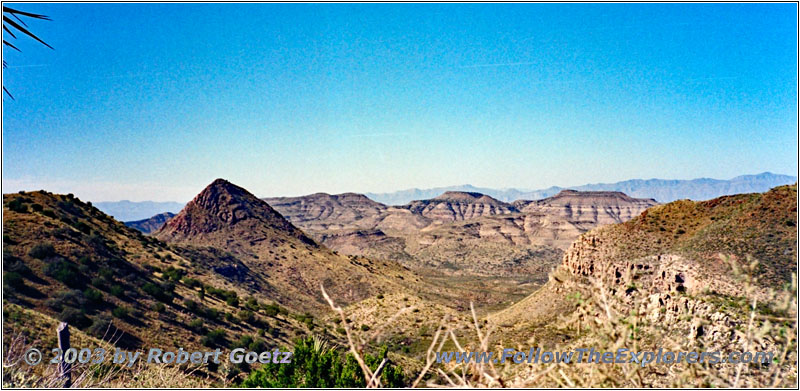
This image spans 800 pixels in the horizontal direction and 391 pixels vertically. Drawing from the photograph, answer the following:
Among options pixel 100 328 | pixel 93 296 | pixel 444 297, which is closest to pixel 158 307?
pixel 93 296

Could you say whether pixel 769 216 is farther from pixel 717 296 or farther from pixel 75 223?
pixel 75 223

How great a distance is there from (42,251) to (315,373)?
21.7 meters

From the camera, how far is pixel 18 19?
5.61 meters

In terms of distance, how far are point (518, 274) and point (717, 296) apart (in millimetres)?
74392

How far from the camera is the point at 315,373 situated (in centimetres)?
1267

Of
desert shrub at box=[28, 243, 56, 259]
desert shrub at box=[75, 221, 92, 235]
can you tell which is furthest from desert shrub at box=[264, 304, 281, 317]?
desert shrub at box=[75, 221, 92, 235]

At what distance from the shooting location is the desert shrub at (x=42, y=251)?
24531 millimetres

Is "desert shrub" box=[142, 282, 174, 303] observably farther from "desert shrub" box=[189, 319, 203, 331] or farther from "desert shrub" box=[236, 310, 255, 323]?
"desert shrub" box=[236, 310, 255, 323]

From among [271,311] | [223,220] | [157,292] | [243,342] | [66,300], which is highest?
[223,220]

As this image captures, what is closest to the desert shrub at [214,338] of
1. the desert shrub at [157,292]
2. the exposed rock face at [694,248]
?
the desert shrub at [157,292]

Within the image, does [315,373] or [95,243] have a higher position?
[95,243]

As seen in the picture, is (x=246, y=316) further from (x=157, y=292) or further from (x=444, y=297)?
(x=444, y=297)

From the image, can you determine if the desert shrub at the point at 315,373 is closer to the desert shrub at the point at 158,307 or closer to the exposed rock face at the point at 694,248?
the exposed rock face at the point at 694,248

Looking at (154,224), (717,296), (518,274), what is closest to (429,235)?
(518,274)
